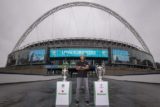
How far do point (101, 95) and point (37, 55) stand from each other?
66.8m

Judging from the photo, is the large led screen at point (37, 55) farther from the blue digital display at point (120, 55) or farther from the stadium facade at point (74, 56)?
the blue digital display at point (120, 55)

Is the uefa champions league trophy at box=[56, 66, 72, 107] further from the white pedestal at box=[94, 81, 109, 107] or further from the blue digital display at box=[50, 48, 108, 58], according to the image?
the blue digital display at box=[50, 48, 108, 58]

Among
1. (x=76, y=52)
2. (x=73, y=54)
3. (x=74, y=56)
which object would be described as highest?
(x=76, y=52)

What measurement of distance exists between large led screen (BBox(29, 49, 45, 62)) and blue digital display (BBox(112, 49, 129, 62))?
30179 millimetres

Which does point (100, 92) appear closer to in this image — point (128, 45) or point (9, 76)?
point (9, 76)

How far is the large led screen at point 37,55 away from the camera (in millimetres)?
70250

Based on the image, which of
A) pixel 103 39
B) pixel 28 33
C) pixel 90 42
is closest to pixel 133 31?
pixel 103 39

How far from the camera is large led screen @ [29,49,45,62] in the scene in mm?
70250

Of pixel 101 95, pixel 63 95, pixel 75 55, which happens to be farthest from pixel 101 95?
pixel 75 55

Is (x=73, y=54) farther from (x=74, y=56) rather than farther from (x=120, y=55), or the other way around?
(x=120, y=55)

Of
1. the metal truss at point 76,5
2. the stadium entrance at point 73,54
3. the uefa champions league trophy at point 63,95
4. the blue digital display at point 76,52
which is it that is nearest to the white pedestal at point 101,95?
the uefa champions league trophy at point 63,95

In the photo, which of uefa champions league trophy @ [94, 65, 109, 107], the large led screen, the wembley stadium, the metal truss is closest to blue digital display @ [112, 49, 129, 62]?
the wembley stadium

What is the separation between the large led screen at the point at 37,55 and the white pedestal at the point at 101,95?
64249mm

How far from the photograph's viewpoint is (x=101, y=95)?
24.5 ft
